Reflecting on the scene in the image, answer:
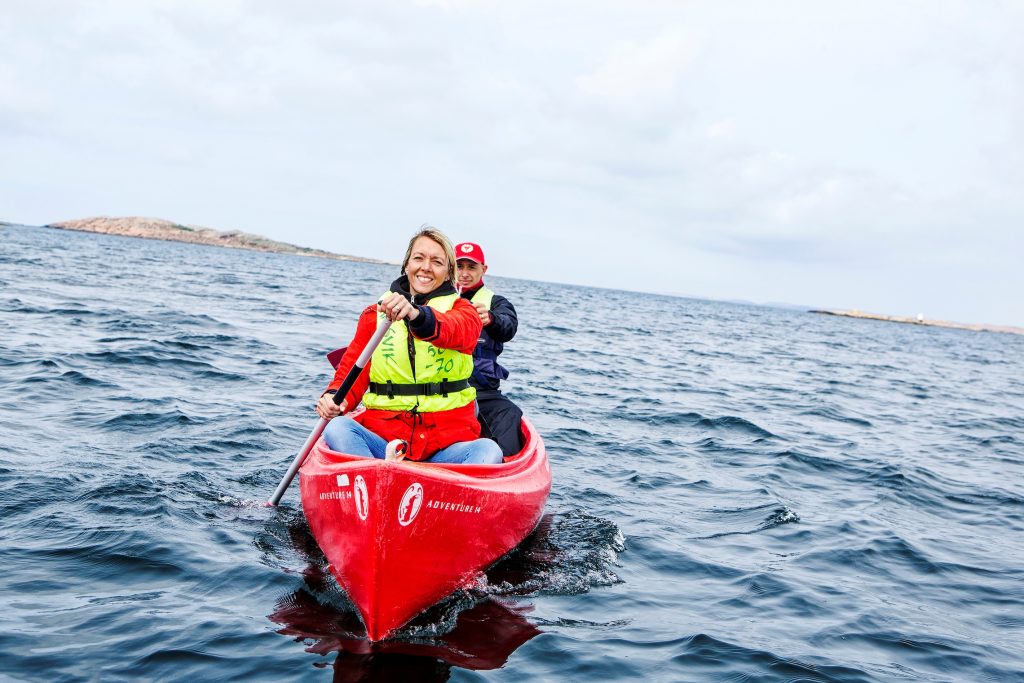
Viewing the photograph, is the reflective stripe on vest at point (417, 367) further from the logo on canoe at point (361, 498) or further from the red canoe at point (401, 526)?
the logo on canoe at point (361, 498)

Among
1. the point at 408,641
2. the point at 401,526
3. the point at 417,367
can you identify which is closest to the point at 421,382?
the point at 417,367

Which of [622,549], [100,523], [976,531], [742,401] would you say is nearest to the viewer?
[100,523]

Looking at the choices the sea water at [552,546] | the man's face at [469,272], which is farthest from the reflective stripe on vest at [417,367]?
the man's face at [469,272]

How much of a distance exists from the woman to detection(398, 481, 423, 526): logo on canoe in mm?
959

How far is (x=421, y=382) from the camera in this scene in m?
5.25

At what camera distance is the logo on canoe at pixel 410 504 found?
4258mm

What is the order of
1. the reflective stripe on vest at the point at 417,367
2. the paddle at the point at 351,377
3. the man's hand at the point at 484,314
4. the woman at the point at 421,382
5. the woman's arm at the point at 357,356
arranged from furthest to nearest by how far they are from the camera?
1. the man's hand at the point at 484,314
2. the woman's arm at the point at 357,356
3. the reflective stripe on vest at the point at 417,367
4. the woman at the point at 421,382
5. the paddle at the point at 351,377

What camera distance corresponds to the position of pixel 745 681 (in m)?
4.24

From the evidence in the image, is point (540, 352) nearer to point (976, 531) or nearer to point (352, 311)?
point (352, 311)

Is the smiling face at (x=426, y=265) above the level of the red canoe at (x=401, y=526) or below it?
above

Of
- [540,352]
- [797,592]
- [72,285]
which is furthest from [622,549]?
[72,285]

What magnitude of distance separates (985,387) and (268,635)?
2774cm

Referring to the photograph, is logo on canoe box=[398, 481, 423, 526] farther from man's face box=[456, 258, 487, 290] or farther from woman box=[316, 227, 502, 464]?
man's face box=[456, 258, 487, 290]

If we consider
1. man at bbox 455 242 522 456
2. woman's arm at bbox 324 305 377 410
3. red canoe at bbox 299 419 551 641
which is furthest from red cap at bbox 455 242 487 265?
red canoe at bbox 299 419 551 641
